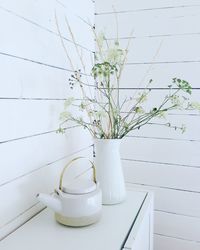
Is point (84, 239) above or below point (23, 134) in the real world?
below

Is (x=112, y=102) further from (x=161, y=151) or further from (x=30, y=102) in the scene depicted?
(x=30, y=102)

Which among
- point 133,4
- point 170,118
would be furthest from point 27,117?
point 133,4

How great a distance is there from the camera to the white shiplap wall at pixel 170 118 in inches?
51.3

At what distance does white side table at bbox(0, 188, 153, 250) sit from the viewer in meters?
0.75

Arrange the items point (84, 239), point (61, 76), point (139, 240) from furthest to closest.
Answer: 1. point (61, 76)
2. point (139, 240)
3. point (84, 239)

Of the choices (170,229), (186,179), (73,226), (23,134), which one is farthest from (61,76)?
(170,229)

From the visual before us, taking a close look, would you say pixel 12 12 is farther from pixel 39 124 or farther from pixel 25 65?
pixel 39 124

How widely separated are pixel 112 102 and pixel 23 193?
0.65m

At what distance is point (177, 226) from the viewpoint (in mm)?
1367

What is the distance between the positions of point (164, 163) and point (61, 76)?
64cm

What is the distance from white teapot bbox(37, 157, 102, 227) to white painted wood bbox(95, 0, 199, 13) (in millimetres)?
936

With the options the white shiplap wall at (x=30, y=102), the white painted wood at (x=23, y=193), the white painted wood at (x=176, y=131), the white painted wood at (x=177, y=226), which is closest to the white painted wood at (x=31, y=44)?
the white shiplap wall at (x=30, y=102)

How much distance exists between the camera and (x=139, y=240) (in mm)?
882

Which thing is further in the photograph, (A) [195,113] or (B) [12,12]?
(A) [195,113]
